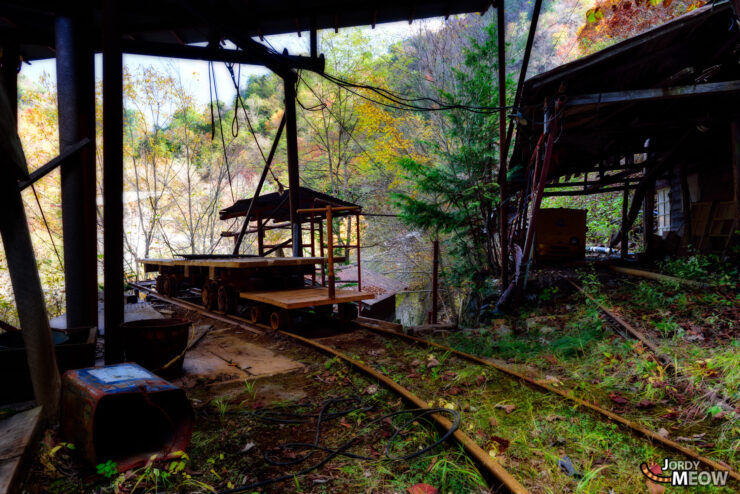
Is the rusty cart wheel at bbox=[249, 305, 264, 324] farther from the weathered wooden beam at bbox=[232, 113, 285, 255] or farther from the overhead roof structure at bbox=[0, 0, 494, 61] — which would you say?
the overhead roof structure at bbox=[0, 0, 494, 61]

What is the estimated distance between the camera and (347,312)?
7.16m

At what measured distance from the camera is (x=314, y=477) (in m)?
2.47

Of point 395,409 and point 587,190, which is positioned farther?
point 587,190

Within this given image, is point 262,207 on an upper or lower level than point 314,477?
upper

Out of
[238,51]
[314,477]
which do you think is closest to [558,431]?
[314,477]

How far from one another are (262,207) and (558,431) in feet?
37.3

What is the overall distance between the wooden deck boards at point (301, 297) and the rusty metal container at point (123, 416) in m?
3.12

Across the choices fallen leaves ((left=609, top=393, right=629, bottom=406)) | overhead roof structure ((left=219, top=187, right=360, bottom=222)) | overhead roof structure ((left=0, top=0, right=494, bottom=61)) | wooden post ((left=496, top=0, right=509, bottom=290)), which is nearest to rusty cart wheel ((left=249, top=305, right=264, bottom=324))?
overhead roof structure ((left=0, top=0, right=494, bottom=61))

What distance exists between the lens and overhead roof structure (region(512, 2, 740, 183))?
554cm

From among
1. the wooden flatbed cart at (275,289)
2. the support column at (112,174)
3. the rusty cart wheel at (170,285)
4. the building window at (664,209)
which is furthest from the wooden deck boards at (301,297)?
the building window at (664,209)

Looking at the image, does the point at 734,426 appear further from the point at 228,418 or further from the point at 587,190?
the point at 587,190

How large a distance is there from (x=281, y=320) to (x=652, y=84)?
24.9ft

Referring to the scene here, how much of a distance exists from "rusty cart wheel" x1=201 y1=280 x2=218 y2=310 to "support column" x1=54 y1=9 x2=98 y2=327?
3.56 metres

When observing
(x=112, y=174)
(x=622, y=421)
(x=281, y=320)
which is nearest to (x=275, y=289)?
(x=281, y=320)
